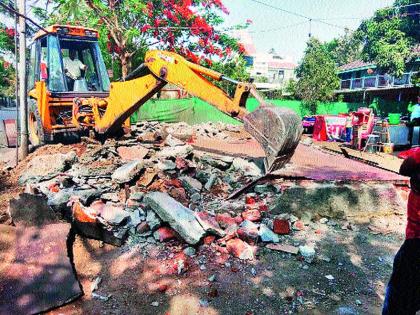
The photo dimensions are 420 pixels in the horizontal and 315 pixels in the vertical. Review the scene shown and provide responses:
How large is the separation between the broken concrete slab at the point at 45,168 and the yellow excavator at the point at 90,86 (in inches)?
55.3

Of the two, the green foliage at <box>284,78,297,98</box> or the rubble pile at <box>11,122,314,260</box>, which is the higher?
the green foliage at <box>284,78,297,98</box>

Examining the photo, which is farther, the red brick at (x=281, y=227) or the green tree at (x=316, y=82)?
the green tree at (x=316, y=82)

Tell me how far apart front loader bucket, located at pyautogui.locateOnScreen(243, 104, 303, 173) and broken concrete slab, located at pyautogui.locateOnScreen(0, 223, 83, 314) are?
2.69 metres

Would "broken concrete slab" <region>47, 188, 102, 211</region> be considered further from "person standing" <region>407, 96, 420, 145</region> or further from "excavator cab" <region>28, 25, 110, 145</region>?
"person standing" <region>407, 96, 420, 145</region>

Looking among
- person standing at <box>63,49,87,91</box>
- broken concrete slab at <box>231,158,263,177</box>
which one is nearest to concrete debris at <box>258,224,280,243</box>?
broken concrete slab at <box>231,158,263,177</box>

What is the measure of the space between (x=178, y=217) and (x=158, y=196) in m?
0.52

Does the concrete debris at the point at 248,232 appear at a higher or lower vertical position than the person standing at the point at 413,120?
lower

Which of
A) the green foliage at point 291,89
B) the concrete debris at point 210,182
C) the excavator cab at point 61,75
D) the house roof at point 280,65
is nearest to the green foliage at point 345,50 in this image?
the house roof at point 280,65

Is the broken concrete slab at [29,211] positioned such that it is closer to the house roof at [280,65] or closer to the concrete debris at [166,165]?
the concrete debris at [166,165]

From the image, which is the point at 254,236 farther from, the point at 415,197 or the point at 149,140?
the point at 149,140

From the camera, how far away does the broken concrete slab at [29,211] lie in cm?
366

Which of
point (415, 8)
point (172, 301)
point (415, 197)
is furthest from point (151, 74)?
point (415, 8)

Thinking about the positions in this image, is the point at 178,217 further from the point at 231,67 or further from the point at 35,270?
the point at 231,67

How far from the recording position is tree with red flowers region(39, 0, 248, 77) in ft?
39.0
